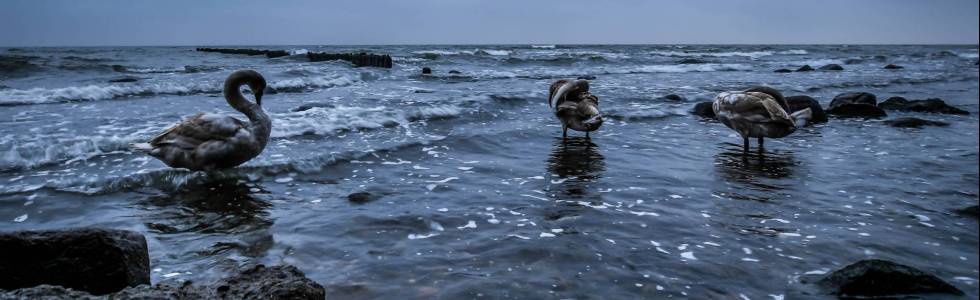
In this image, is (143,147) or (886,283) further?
(143,147)

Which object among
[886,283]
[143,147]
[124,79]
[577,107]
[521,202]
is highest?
[577,107]

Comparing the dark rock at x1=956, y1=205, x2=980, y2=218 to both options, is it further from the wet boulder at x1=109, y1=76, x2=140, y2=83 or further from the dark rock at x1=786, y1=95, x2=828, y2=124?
the wet boulder at x1=109, y1=76, x2=140, y2=83

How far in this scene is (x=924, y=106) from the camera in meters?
14.1

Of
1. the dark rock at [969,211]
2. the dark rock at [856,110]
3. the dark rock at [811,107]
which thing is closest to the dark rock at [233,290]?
the dark rock at [969,211]

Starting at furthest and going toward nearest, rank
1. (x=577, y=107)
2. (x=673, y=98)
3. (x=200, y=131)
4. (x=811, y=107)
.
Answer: (x=673, y=98), (x=811, y=107), (x=577, y=107), (x=200, y=131)

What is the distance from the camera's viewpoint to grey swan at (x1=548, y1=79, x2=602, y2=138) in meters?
9.19

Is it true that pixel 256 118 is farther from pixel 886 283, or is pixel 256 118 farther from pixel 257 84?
pixel 886 283

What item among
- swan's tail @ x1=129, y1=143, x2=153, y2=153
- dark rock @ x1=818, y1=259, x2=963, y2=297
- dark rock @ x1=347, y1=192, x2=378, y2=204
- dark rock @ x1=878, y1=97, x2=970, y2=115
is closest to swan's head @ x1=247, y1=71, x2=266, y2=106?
swan's tail @ x1=129, y1=143, x2=153, y2=153

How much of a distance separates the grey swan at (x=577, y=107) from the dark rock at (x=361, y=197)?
12.7 ft

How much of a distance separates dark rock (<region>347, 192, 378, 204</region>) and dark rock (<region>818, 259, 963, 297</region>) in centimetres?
388

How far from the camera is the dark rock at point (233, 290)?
271cm

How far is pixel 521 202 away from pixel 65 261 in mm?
3594

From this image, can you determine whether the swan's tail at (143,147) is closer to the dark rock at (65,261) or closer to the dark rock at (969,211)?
the dark rock at (65,261)

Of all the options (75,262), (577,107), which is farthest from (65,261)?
(577,107)
